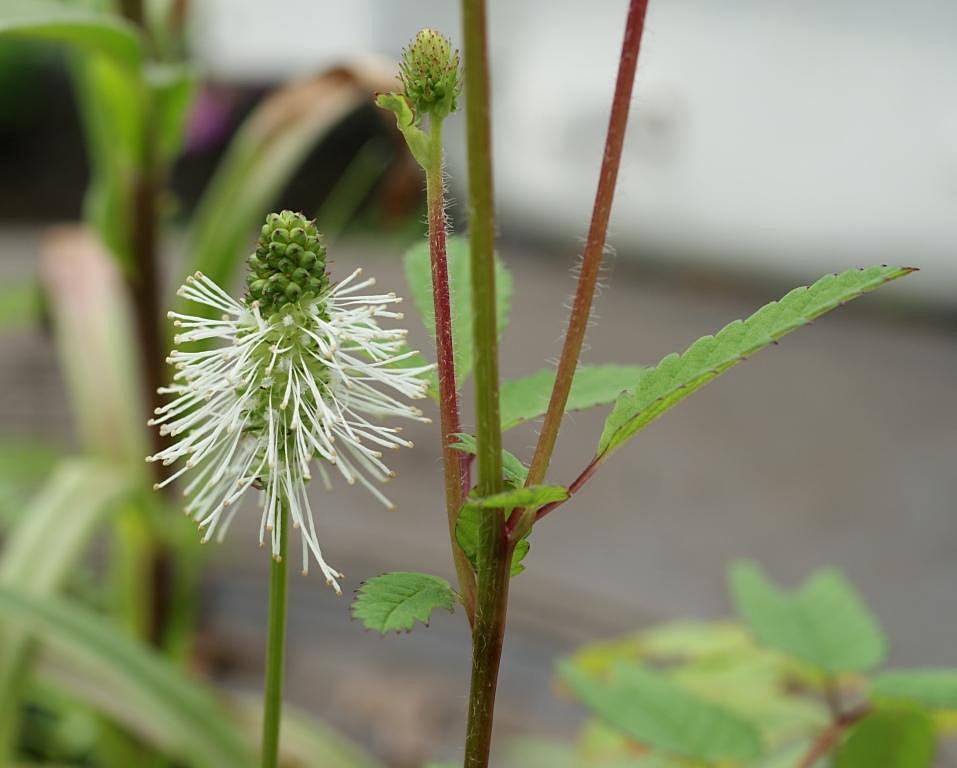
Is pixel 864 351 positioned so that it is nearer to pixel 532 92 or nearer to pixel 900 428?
pixel 900 428

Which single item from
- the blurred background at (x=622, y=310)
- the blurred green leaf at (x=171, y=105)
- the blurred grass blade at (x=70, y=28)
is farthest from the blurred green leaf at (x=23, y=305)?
the blurred grass blade at (x=70, y=28)

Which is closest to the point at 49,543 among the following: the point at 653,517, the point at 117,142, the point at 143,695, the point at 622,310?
the point at 143,695

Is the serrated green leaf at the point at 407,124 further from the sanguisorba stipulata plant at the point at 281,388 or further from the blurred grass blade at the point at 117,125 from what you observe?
the blurred grass blade at the point at 117,125

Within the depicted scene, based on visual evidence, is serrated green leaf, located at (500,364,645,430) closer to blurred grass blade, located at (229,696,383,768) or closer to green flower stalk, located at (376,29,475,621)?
green flower stalk, located at (376,29,475,621)

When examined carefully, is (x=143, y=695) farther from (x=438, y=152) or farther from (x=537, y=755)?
(x=438, y=152)

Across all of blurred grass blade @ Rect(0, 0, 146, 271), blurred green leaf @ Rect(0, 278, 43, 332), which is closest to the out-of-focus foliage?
blurred grass blade @ Rect(0, 0, 146, 271)
